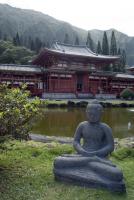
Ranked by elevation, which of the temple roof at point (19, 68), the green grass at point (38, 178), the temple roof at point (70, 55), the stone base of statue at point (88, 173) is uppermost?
the temple roof at point (70, 55)

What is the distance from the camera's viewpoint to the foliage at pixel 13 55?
6588cm

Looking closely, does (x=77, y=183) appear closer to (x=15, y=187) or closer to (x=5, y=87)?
(x=15, y=187)

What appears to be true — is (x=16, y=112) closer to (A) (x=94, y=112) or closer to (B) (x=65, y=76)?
(A) (x=94, y=112)

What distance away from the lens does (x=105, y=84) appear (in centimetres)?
4862

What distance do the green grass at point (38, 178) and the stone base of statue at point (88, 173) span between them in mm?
134

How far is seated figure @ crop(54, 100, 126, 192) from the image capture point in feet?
20.1

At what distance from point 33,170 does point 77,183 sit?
1.28 m

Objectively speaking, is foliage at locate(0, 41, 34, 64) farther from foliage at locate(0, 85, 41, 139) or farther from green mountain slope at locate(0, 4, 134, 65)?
green mountain slope at locate(0, 4, 134, 65)

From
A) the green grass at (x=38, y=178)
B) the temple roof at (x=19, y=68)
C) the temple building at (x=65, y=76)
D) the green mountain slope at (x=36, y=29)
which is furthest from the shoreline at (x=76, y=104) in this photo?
the green mountain slope at (x=36, y=29)

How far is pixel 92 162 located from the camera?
641cm

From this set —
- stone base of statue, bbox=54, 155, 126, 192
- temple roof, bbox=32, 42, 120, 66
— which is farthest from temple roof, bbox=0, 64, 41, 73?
stone base of statue, bbox=54, 155, 126, 192

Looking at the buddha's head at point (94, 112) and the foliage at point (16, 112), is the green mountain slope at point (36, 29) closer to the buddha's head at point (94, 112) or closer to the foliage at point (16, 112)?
the foliage at point (16, 112)

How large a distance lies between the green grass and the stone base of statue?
13 cm

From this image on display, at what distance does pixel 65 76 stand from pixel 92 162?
127 ft
